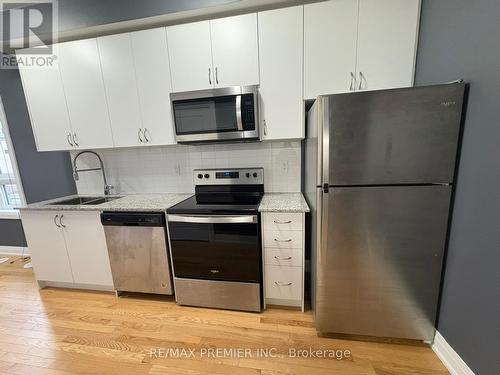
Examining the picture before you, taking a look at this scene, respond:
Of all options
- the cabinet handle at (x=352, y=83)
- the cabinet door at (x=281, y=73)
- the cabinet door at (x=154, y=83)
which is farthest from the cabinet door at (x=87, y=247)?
the cabinet handle at (x=352, y=83)

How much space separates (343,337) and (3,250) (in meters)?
4.55

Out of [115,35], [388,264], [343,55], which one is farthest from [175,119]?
[388,264]

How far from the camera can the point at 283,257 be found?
5.74 ft

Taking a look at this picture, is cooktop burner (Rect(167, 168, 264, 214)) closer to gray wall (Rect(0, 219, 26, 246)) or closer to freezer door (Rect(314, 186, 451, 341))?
freezer door (Rect(314, 186, 451, 341))

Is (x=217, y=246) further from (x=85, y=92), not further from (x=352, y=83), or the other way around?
(x=85, y=92)

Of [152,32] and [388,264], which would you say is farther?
[152,32]

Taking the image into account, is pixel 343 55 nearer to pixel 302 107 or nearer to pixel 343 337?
pixel 302 107

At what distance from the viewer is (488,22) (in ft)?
3.48

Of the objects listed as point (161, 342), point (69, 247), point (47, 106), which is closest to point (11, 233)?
point (69, 247)

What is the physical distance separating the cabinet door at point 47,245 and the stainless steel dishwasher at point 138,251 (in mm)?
572

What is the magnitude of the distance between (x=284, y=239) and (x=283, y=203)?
0.98ft

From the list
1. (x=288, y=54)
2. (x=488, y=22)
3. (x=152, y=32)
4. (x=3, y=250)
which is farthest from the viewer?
(x=3, y=250)

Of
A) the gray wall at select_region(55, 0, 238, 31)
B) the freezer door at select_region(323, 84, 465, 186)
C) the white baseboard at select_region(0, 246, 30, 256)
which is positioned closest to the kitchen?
the freezer door at select_region(323, 84, 465, 186)

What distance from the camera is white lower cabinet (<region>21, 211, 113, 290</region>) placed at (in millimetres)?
2047
